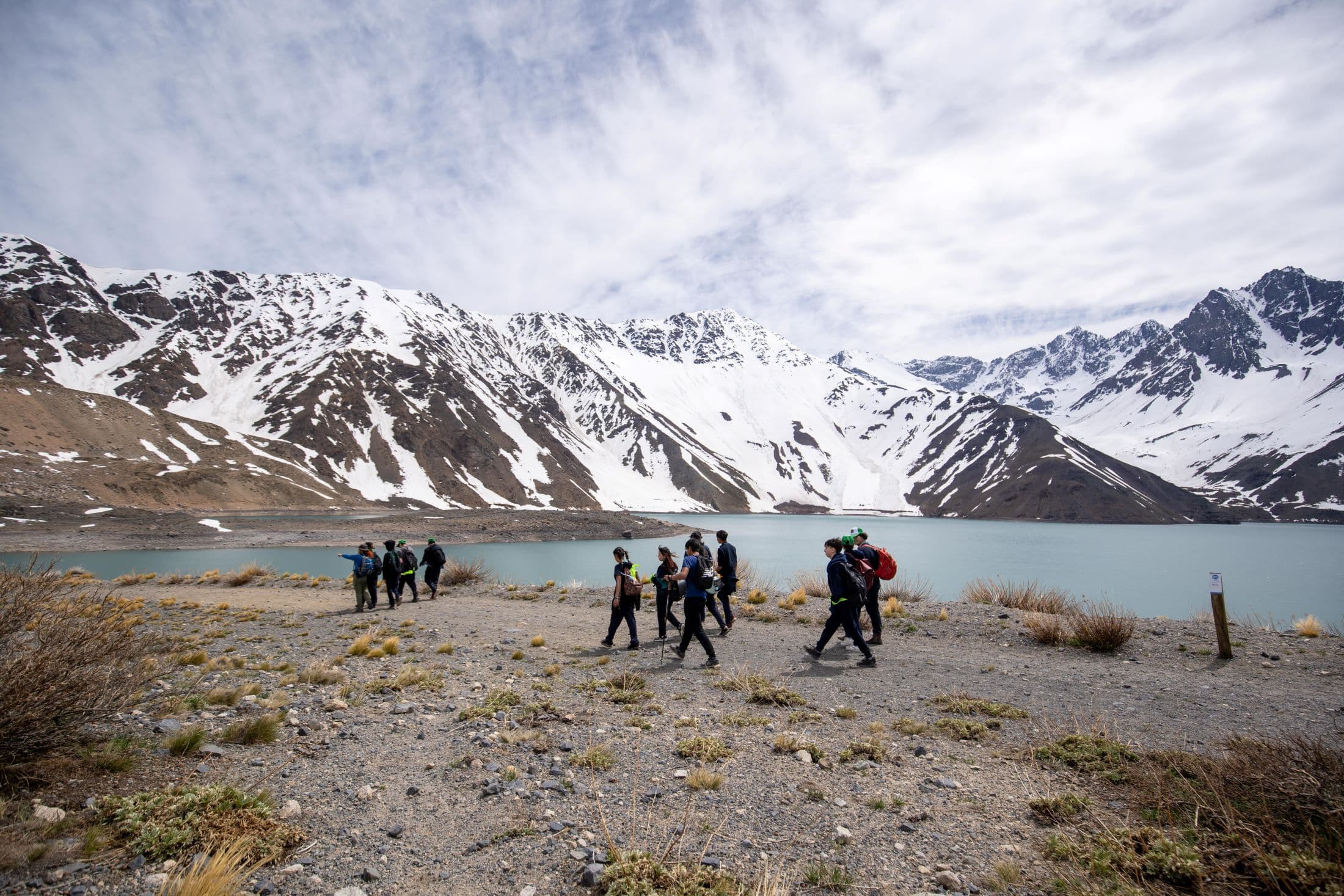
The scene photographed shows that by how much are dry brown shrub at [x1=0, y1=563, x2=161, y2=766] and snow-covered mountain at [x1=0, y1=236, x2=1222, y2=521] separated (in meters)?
93.3

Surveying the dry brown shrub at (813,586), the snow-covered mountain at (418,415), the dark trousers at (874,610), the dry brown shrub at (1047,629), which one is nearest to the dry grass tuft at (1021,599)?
the dry brown shrub at (1047,629)

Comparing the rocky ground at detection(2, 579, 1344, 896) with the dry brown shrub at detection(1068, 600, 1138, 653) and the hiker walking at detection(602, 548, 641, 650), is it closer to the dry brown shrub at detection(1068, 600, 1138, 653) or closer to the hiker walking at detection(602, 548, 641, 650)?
the dry brown shrub at detection(1068, 600, 1138, 653)

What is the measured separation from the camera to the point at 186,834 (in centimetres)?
405

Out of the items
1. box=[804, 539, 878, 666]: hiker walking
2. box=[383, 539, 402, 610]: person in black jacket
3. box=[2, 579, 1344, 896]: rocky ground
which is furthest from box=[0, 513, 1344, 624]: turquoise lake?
box=[804, 539, 878, 666]: hiker walking

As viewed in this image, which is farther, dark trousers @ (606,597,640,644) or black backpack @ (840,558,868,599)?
dark trousers @ (606,597,640,644)

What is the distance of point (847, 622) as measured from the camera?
988 centimetres

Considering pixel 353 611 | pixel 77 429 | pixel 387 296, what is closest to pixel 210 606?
pixel 353 611

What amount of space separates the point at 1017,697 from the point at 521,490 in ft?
396

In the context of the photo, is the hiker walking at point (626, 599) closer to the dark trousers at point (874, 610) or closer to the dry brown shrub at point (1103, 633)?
the dark trousers at point (874, 610)

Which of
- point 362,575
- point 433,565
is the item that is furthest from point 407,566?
point 362,575

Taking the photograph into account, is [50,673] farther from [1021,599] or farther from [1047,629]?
[1021,599]

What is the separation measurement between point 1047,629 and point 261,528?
217 feet

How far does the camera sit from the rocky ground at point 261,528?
46.6 metres

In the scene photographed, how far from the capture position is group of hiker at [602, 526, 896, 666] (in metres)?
9.92
